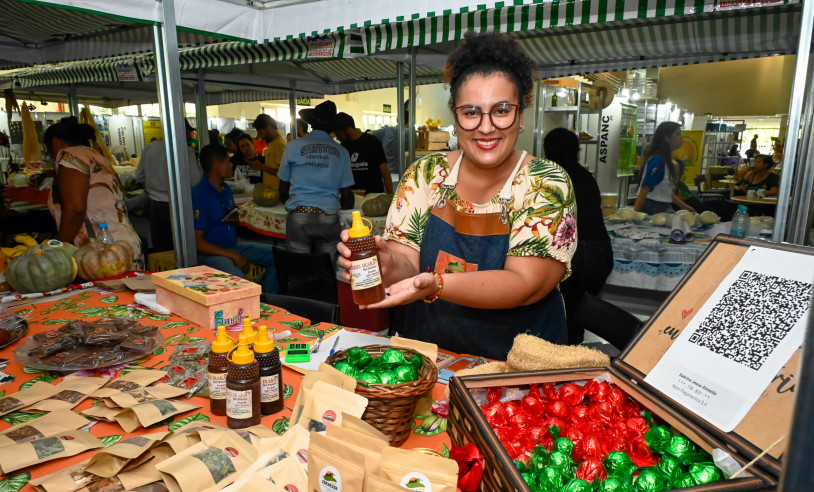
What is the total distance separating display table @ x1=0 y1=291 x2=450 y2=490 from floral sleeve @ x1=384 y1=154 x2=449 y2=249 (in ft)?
1.55

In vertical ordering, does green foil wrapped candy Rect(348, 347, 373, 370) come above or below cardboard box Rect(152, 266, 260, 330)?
above

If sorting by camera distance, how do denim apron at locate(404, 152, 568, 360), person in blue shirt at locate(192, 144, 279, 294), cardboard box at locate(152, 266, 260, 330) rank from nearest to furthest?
denim apron at locate(404, 152, 568, 360) < cardboard box at locate(152, 266, 260, 330) < person in blue shirt at locate(192, 144, 279, 294)

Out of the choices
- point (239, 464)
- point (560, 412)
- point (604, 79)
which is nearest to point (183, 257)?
point (239, 464)

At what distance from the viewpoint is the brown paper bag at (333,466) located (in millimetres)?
746

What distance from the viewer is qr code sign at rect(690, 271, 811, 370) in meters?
0.92

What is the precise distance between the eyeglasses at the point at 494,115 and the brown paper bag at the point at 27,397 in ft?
4.89

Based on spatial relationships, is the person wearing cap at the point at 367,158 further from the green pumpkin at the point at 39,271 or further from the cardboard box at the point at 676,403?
the cardboard box at the point at 676,403

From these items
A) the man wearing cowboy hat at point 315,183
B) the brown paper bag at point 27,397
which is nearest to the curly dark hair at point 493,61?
the brown paper bag at point 27,397

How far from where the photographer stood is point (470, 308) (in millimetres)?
1897

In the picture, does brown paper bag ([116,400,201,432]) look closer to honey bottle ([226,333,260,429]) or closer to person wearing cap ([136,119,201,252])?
honey bottle ([226,333,260,429])

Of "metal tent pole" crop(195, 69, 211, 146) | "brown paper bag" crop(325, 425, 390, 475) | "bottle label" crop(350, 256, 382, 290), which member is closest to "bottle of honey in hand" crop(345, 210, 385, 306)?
"bottle label" crop(350, 256, 382, 290)

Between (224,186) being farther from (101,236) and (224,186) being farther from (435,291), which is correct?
(435,291)

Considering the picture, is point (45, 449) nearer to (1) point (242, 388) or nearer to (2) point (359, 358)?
(1) point (242, 388)

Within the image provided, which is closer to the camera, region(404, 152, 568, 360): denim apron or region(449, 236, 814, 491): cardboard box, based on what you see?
region(449, 236, 814, 491): cardboard box
